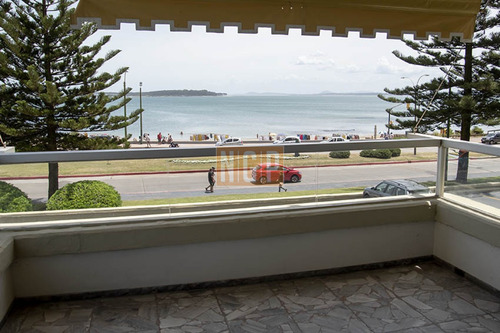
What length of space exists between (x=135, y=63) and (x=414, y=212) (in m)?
77.3

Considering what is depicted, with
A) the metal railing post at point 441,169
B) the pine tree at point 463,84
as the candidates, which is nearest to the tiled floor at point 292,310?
the metal railing post at point 441,169

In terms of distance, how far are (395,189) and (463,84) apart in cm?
1519

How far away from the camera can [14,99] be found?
16266mm

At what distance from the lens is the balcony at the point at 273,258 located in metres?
2.36

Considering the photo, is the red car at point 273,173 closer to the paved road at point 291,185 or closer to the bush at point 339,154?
the paved road at point 291,185

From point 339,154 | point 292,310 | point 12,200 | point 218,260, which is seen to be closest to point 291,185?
point 339,154

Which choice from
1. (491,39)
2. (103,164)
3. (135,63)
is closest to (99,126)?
(491,39)

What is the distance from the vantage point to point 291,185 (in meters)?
2.79

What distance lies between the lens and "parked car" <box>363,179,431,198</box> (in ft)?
9.87

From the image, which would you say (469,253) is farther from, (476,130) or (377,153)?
(476,130)

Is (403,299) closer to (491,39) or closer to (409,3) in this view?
(409,3)

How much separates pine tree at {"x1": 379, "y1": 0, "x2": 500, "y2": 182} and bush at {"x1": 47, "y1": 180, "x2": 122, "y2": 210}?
14718mm

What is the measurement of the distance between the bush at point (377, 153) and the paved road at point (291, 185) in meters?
0.08

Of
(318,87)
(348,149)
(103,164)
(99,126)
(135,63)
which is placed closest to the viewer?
(103,164)
